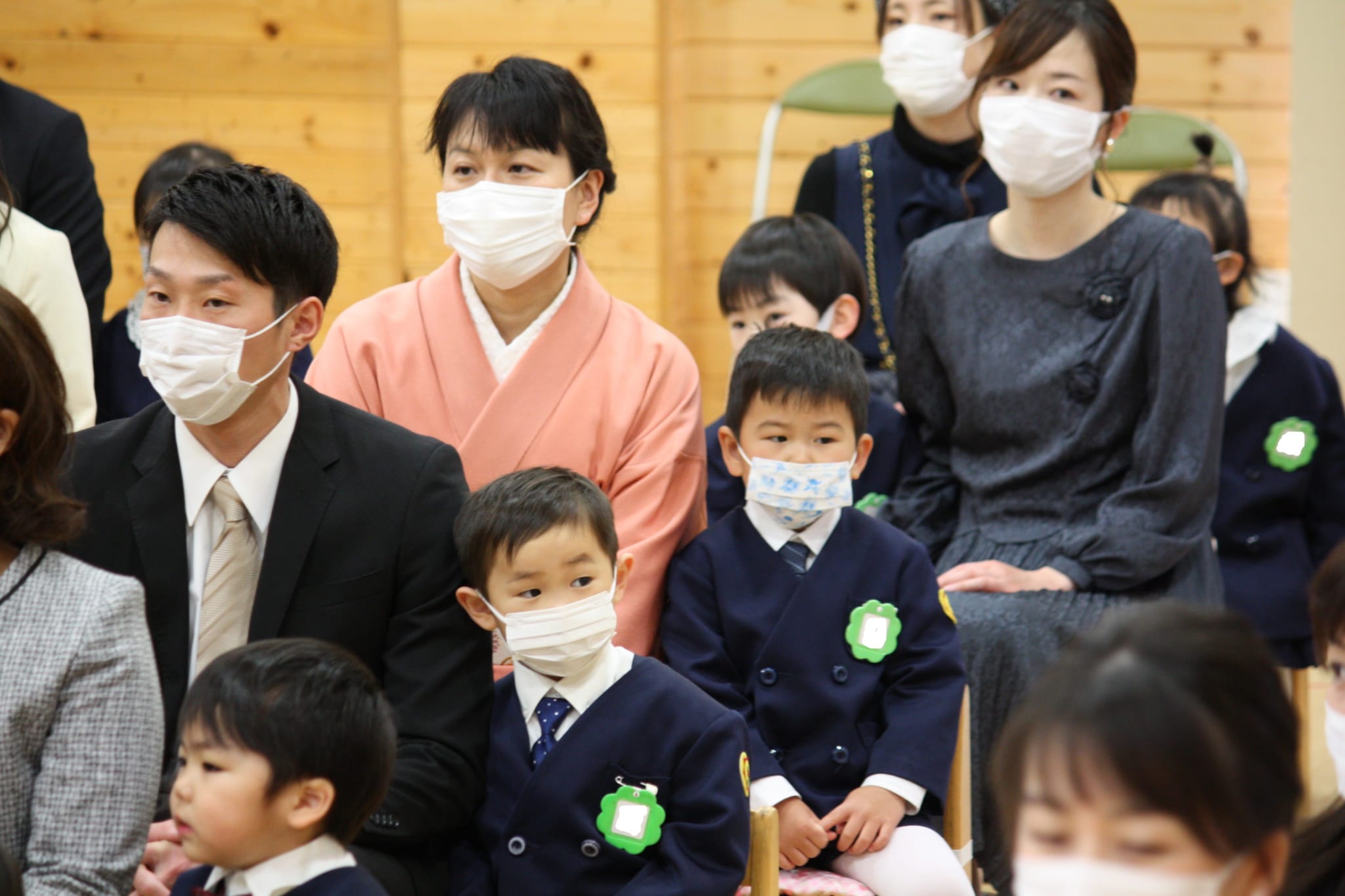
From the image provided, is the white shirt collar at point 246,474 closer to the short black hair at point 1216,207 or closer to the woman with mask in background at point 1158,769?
the woman with mask in background at point 1158,769

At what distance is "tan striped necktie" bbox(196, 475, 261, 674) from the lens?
1.92 meters

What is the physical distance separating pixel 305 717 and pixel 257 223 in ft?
2.34

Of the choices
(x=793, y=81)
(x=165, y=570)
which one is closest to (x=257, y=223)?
(x=165, y=570)

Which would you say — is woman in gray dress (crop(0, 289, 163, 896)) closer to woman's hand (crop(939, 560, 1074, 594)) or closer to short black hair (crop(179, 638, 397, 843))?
short black hair (crop(179, 638, 397, 843))

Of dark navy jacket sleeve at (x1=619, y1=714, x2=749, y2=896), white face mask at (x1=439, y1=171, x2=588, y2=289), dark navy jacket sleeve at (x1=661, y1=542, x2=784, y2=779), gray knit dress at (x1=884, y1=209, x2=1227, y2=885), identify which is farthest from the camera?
gray knit dress at (x1=884, y1=209, x2=1227, y2=885)

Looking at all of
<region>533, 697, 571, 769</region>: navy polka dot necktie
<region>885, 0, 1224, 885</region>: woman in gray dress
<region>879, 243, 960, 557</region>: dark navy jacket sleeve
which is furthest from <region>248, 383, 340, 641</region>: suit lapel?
<region>879, 243, 960, 557</region>: dark navy jacket sleeve

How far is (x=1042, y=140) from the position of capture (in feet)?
8.95

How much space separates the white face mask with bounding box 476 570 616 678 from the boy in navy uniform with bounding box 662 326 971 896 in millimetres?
326

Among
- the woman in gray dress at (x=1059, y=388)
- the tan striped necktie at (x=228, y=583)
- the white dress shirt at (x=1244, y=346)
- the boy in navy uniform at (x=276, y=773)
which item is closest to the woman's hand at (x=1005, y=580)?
the woman in gray dress at (x=1059, y=388)

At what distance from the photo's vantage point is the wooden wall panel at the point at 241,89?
183 inches

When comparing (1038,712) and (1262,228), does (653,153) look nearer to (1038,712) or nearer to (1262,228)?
(1262,228)

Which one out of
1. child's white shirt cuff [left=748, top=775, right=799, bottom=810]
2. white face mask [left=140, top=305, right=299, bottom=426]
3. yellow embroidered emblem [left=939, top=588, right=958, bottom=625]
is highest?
white face mask [left=140, top=305, right=299, bottom=426]

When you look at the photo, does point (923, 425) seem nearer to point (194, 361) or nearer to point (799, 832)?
point (799, 832)

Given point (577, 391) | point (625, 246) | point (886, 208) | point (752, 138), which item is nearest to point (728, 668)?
point (577, 391)
